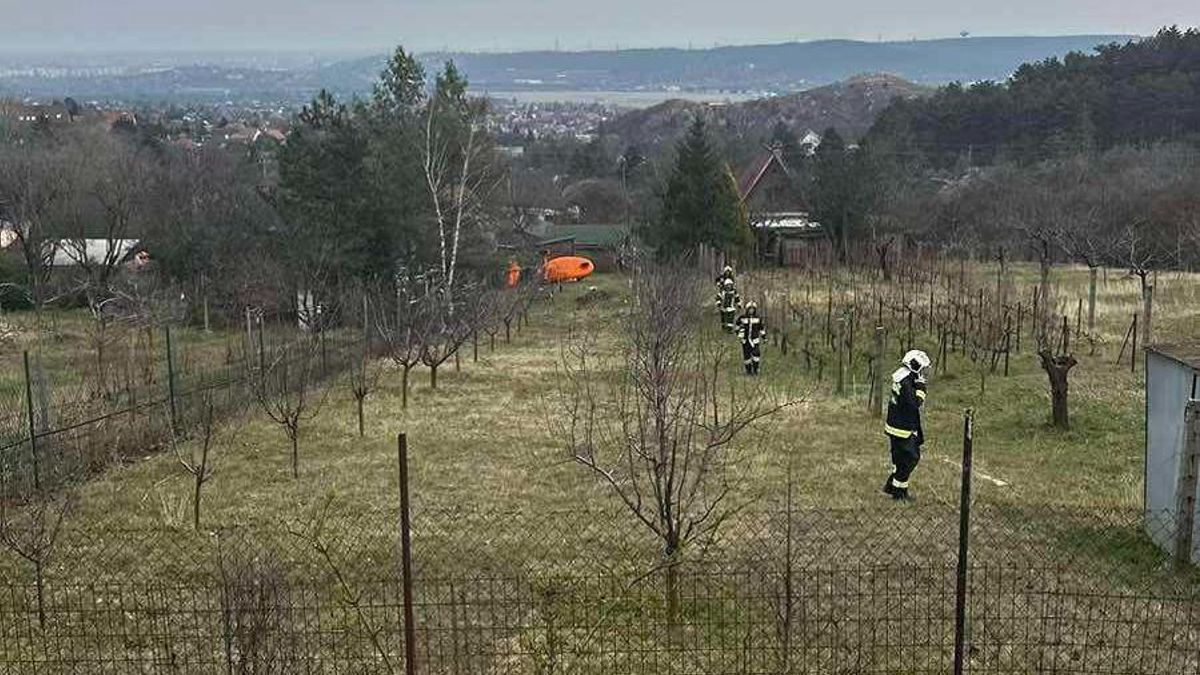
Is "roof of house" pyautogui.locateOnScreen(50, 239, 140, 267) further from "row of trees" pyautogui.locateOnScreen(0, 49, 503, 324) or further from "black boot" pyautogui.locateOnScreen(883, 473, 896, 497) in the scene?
"black boot" pyautogui.locateOnScreen(883, 473, 896, 497)

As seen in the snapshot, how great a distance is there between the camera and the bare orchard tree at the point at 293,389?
33.4 ft

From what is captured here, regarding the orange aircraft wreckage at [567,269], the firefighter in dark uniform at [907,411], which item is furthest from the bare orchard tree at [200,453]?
the orange aircraft wreckage at [567,269]

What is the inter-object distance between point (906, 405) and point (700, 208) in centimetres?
1763

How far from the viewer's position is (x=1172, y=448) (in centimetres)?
710

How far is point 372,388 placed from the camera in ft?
44.3

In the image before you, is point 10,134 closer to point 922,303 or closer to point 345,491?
point 922,303

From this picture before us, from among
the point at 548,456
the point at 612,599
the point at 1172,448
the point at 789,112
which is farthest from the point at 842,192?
the point at 789,112

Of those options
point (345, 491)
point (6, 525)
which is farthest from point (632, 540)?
point (6, 525)

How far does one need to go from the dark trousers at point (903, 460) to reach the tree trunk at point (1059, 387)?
270 centimetres

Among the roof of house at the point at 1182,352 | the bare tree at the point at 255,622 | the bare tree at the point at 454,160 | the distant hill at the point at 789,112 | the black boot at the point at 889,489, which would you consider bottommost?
the black boot at the point at 889,489

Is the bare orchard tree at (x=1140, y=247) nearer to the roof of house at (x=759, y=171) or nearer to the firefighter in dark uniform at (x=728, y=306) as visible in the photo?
the firefighter in dark uniform at (x=728, y=306)

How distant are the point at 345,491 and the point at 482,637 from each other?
389cm

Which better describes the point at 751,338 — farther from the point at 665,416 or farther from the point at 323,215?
the point at 323,215

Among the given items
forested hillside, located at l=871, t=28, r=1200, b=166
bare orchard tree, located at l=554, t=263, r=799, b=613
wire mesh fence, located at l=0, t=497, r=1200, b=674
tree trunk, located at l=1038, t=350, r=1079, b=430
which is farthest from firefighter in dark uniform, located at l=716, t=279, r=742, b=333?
forested hillside, located at l=871, t=28, r=1200, b=166
